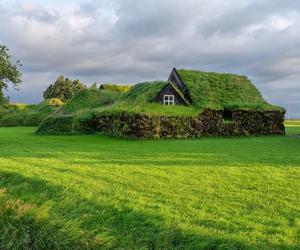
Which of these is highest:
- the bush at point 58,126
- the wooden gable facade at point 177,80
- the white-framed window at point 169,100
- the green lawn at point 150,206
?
the wooden gable facade at point 177,80

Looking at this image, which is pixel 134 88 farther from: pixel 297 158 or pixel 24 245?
pixel 24 245

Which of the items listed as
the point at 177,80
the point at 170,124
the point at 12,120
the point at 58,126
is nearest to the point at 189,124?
the point at 170,124

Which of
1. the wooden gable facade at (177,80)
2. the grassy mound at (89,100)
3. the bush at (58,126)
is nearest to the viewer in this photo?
the bush at (58,126)

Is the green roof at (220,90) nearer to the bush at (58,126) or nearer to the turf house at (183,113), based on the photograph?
the turf house at (183,113)

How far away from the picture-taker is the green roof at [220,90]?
133 ft

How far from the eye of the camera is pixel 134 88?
42750 mm

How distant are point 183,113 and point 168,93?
377 cm

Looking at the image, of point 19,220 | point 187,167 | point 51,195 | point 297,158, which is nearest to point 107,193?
point 51,195

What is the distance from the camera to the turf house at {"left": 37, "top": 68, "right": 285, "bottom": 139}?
34906 millimetres

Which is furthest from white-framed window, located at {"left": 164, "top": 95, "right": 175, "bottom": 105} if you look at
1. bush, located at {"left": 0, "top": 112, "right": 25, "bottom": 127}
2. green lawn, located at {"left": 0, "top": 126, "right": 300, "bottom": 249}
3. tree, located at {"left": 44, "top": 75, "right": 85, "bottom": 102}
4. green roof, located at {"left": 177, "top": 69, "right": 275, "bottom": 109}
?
tree, located at {"left": 44, "top": 75, "right": 85, "bottom": 102}

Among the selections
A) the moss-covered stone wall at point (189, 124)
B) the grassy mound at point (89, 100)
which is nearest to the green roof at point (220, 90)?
the moss-covered stone wall at point (189, 124)

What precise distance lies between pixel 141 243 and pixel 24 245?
2.51 meters

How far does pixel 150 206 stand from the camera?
9.40 metres

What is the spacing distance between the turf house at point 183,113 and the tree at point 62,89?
58.9 m
